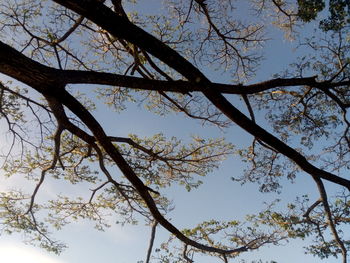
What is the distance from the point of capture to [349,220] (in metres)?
5.01

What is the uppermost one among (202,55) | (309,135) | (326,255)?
(202,55)

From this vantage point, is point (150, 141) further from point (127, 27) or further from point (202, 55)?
point (127, 27)

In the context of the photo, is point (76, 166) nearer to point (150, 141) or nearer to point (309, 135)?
point (150, 141)

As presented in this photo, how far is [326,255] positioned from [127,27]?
15.7 ft

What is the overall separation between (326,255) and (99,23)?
5002 mm

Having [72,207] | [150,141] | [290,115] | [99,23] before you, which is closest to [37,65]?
[99,23]

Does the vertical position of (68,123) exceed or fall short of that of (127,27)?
it falls short

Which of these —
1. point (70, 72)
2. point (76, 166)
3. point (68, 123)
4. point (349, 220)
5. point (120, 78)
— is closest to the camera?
point (70, 72)

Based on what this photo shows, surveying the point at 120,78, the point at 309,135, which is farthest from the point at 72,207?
the point at 309,135

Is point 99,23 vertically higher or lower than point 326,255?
higher

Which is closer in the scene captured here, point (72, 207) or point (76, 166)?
point (76, 166)

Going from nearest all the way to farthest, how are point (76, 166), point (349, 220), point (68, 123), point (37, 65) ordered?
point (37, 65), point (68, 123), point (349, 220), point (76, 166)

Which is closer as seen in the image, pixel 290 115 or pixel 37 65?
pixel 37 65

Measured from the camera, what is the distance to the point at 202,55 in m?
6.90
